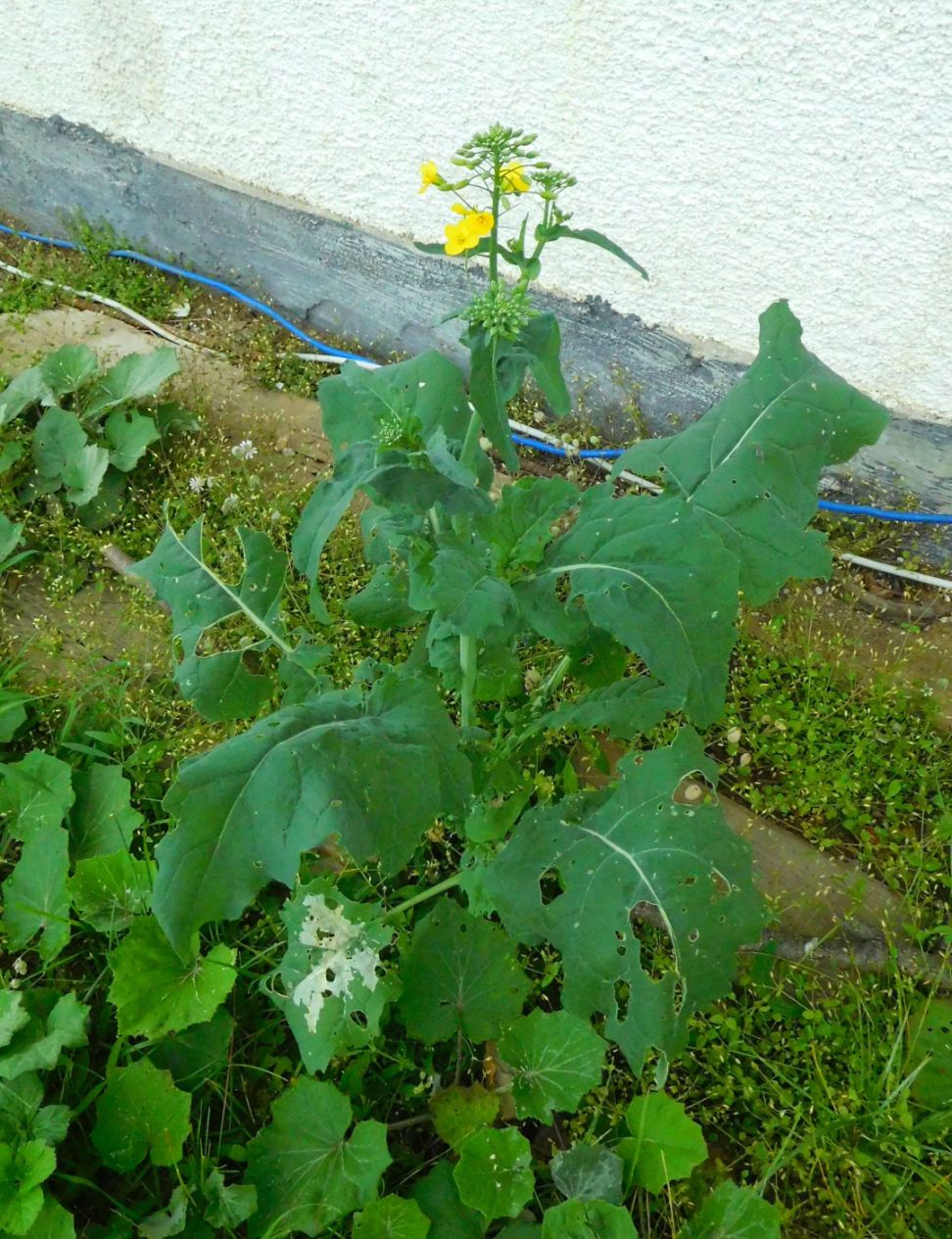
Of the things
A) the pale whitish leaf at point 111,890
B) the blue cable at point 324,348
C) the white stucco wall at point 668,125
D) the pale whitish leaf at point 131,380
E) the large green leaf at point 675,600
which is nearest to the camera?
the large green leaf at point 675,600

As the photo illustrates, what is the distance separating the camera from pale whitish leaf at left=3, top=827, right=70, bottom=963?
2.00 m

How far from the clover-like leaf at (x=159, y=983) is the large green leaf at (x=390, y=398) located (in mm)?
1017

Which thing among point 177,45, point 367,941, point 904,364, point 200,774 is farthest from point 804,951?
point 177,45

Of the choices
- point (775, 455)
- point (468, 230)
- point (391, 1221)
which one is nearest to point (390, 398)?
point (468, 230)

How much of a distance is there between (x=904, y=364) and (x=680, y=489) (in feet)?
4.32

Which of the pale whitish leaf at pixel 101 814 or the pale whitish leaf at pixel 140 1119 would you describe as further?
the pale whitish leaf at pixel 101 814

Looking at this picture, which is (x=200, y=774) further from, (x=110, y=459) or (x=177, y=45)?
(x=177, y=45)

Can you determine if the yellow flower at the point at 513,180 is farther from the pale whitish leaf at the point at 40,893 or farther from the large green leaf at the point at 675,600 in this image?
the pale whitish leaf at the point at 40,893

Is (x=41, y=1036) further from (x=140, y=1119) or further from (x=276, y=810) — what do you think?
(x=276, y=810)

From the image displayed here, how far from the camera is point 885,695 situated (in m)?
2.47

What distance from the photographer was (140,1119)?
170 cm

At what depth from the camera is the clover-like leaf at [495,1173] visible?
1.57 metres

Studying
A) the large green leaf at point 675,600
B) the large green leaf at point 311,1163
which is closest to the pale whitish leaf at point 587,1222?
the large green leaf at point 311,1163

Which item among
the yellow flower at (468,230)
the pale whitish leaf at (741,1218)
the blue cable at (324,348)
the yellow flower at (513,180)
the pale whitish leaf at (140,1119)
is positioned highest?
the yellow flower at (513,180)
